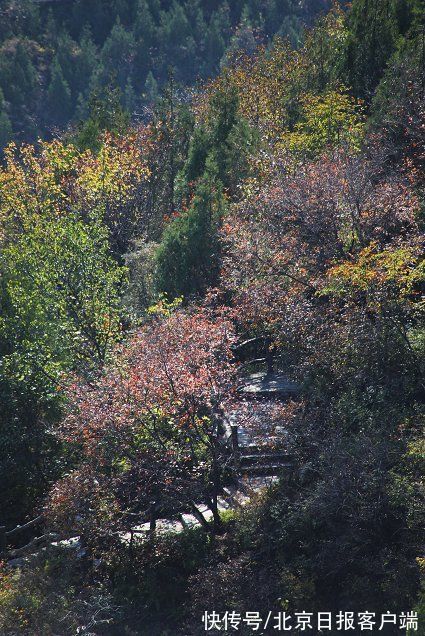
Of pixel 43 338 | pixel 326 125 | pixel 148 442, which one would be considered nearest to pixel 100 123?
pixel 326 125

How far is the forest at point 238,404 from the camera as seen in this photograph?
13.6 meters

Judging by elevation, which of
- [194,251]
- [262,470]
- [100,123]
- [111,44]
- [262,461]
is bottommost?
[262,470]

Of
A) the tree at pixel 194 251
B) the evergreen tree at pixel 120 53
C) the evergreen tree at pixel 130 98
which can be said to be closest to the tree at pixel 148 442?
the tree at pixel 194 251

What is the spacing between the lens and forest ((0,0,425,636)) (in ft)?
44.6

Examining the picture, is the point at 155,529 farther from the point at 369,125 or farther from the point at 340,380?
the point at 369,125

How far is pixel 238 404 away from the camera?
49.4 ft

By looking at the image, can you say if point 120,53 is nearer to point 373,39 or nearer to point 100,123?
point 100,123

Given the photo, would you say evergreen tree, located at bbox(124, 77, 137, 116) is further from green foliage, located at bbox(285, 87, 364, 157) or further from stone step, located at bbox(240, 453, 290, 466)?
stone step, located at bbox(240, 453, 290, 466)

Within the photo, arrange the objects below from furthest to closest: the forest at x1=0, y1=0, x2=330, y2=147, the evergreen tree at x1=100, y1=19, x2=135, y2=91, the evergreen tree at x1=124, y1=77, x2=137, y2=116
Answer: the evergreen tree at x1=100, y1=19, x2=135, y2=91
the evergreen tree at x1=124, y1=77, x2=137, y2=116
the forest at x1=0, y1=0, x2=330, y2=147

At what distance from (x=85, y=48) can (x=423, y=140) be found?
249 feet

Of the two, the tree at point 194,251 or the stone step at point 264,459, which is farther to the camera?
the tree at point 194,251

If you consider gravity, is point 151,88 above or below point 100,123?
above

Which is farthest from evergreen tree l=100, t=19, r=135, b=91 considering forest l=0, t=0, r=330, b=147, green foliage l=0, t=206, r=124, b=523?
green foliage l=0, t=206, r=124, b=523

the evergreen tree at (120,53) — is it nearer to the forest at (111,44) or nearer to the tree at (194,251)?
the forest at (111,44)
